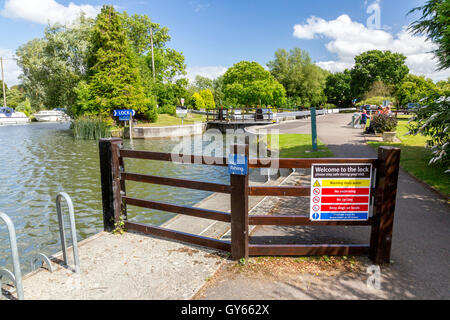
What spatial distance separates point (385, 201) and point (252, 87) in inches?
2256

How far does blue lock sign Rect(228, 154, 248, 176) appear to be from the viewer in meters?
3.85

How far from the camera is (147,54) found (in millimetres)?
54156

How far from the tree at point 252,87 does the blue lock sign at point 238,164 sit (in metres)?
55.8

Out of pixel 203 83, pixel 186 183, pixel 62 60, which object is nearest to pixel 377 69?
pixel 62 60

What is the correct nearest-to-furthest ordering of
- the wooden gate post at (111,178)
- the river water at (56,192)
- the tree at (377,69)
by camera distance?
1. the wooden gate post at (111,178)
2. the river water at (56,192)
3. the tree at (377,69)

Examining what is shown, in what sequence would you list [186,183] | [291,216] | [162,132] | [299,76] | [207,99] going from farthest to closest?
[207,99]
[299,76]
[162,132]
[186,183]
[291,216]

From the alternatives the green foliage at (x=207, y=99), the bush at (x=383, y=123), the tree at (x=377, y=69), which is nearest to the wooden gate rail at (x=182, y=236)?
the bush at (x=383, y=123)

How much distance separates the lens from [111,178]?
4906 mm

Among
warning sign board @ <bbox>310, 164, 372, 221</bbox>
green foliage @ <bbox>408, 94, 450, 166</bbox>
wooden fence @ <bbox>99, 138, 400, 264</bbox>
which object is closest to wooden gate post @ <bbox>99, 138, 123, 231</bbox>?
wooden fence @ <bbox>99, 138, 400, 264</bbox>

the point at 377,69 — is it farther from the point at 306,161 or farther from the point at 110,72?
the point at 306,161

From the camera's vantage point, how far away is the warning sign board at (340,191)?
13.0 feet

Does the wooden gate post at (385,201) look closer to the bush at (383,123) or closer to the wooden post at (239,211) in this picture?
the wooden post at (239,211)
